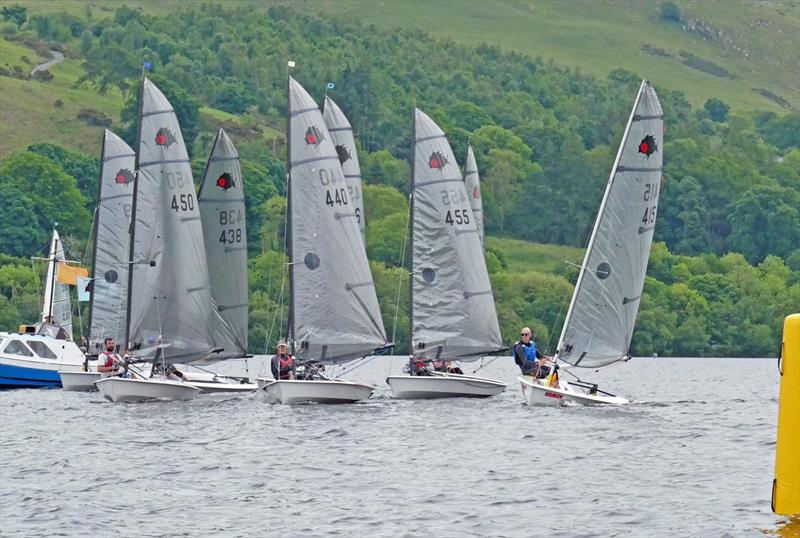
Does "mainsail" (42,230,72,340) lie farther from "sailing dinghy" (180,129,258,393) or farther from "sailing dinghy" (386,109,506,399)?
"sailing dinghy" (386,109,506,399)

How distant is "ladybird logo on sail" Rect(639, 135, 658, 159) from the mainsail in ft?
107

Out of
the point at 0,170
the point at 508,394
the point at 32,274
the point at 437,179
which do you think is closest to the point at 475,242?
the point at 437,179

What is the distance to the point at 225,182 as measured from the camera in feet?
239

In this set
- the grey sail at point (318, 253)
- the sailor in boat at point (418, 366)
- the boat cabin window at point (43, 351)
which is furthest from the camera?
the boat cabin window at point (43, 351)

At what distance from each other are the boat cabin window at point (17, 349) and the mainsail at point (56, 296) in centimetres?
345

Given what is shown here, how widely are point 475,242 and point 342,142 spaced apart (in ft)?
37.5

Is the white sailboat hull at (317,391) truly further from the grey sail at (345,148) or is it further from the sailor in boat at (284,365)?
the grey sail at (345,148)

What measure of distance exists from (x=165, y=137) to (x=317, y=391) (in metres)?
13.6

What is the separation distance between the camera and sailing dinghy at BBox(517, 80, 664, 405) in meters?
57.9

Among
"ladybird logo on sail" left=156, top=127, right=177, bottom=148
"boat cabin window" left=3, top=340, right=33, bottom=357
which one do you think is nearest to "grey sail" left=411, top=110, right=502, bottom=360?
"ladybird logo on sail" left=156, top=127, right=177, bottom=148

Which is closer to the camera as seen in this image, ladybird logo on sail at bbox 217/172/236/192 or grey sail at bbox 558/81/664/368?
grey sail at bbox 558/81/664/368

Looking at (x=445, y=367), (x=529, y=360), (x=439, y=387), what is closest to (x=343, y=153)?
(x=445, y=367)

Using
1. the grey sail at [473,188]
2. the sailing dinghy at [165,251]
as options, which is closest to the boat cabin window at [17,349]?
the sailing dinghy at [165,251]

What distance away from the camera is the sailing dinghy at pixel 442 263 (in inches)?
2554
